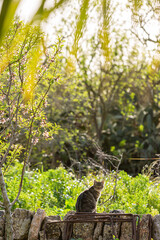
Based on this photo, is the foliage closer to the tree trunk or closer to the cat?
the cat

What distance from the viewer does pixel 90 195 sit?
10.8 feet

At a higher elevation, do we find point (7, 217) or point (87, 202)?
point (87, 202)

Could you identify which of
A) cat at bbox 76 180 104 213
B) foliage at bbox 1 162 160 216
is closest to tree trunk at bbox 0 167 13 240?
cat at bbox 76 180 104 213

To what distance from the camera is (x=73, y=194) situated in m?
5.08

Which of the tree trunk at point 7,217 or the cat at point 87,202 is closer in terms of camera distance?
the tree trunk at point 7,217

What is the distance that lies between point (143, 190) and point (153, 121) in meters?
6.00

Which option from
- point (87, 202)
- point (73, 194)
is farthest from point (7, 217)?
point (73, 194)

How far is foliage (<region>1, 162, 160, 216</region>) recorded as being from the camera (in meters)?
4.50

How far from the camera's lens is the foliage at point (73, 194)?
4504 mm

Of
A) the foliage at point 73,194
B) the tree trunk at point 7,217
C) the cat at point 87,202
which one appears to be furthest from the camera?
the foliage at point 73,194

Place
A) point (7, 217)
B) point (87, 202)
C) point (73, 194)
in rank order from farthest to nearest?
point (73, 194) < point (87, 202) < point (7, 217)

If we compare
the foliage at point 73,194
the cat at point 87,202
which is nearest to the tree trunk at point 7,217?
the cat at point 87,202

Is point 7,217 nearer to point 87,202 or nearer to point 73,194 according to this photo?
point 87,202

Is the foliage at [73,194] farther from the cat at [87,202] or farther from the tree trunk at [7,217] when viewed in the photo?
the tree trunk at [7,217]
